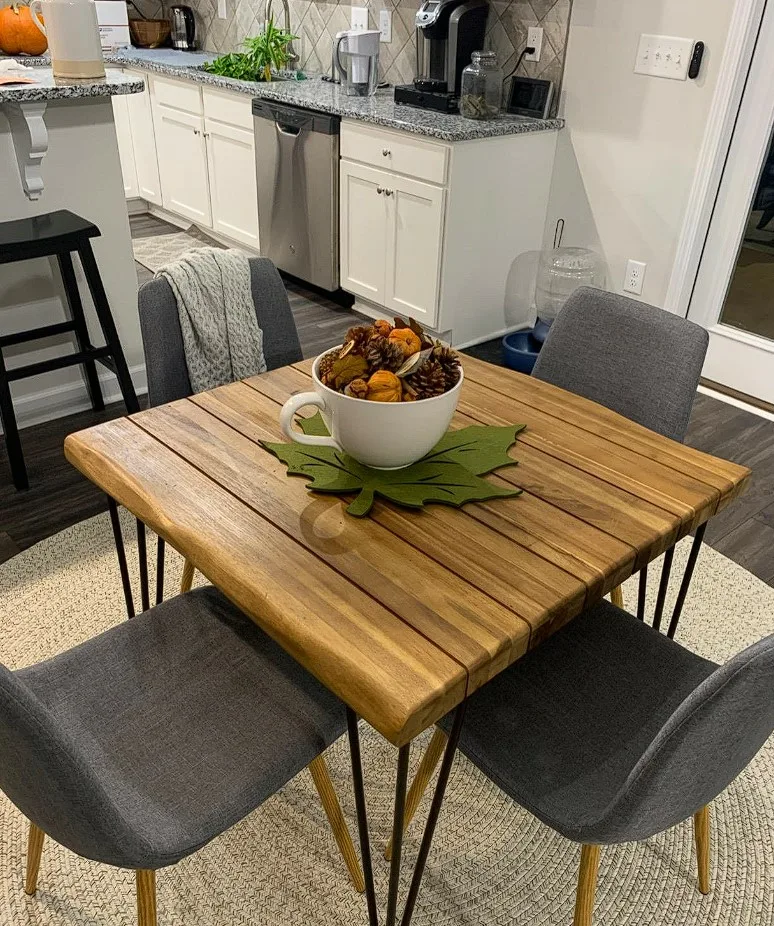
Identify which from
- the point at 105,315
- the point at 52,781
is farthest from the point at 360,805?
the point at 105,315

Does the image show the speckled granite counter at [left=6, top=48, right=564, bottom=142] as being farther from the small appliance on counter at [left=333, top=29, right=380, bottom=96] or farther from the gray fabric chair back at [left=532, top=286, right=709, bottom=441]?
the gray fabric chair back at [left=532, top=286, right=709, bottom=441]

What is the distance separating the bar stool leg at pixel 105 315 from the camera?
2.55 m

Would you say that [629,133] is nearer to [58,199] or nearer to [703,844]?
[58,199]

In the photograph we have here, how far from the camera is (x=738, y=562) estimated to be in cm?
238

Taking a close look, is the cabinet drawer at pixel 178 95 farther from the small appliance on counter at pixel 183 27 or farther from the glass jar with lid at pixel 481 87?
the glass jar with lid at pixel 481 87

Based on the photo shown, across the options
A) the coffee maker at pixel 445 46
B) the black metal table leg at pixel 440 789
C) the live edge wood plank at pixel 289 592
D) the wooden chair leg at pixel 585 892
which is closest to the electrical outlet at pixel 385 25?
the coffee maker at pixel 445 46

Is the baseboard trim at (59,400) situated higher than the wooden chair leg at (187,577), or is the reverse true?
the wooden chair leg at (187,577)

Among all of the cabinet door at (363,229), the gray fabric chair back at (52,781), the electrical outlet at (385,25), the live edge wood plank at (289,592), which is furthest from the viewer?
the electrical outlet at (385,25)

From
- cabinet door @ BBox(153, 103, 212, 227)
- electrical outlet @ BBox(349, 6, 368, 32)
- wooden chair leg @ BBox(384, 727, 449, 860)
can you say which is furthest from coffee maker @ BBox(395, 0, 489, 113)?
wooden chair leg @ BBox(384, 727, 449, 860)

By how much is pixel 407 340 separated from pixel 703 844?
1087 mm

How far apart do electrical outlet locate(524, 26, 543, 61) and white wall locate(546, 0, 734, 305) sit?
146 millimetres

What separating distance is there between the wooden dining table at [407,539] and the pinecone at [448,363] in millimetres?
186

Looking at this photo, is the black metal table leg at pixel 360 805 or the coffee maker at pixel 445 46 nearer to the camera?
the black metal table leg at pixel 360 805

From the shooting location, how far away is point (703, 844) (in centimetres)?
148
